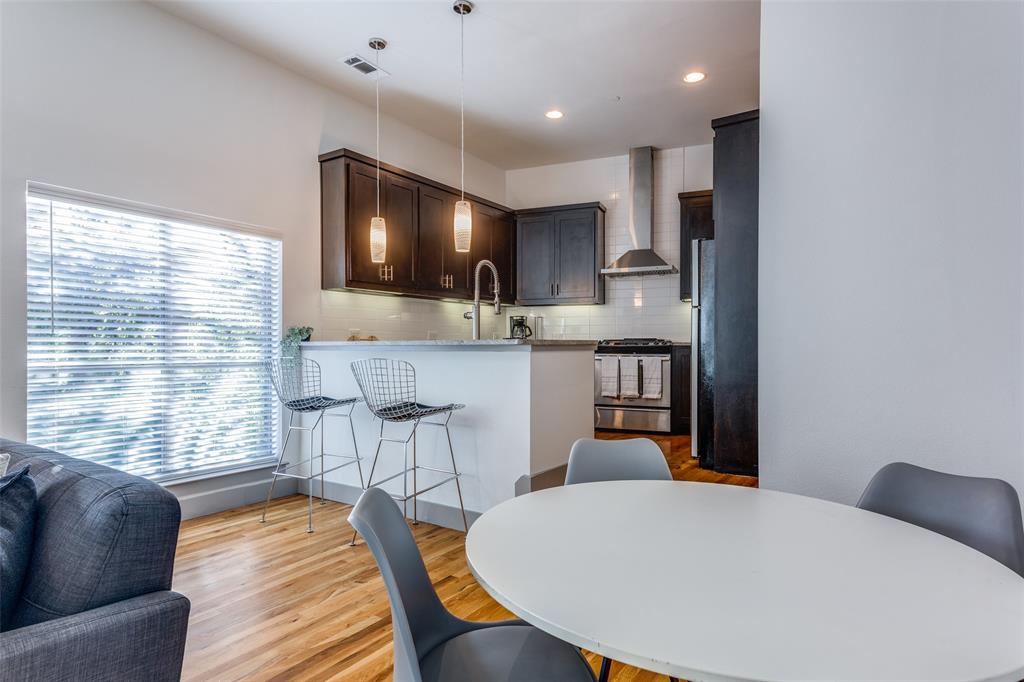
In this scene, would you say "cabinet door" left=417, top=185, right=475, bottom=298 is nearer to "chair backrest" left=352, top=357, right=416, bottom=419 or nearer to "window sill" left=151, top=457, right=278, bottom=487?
"chair backrest" left=352, top=357, right=416, bottom=419

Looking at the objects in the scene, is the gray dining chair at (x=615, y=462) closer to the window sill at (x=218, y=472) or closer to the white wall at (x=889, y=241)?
the white wall at (x=889, y=241)

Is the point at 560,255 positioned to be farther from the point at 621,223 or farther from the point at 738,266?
the point at 738,266

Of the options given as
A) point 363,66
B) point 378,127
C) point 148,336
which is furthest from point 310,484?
point 378,127

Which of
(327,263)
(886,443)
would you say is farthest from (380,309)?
(886,443)

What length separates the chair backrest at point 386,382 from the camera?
10.7 feet

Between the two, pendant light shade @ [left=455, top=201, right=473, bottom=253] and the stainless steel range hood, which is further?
the stainless steel range hood

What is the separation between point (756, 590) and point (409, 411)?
2.38m

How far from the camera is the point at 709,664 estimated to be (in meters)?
0.67

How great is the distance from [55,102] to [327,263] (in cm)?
183

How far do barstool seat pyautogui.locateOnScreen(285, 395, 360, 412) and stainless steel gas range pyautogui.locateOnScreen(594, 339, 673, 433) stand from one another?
Result: 311cm

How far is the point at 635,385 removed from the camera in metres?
5.76

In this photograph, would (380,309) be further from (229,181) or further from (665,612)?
(665,612)

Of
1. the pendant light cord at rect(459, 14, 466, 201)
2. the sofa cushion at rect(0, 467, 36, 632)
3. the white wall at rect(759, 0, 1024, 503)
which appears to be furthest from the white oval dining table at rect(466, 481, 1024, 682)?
the pendant light cord at rect(459, 14, 466, 201)

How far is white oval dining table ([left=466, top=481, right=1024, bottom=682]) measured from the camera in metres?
0.69
